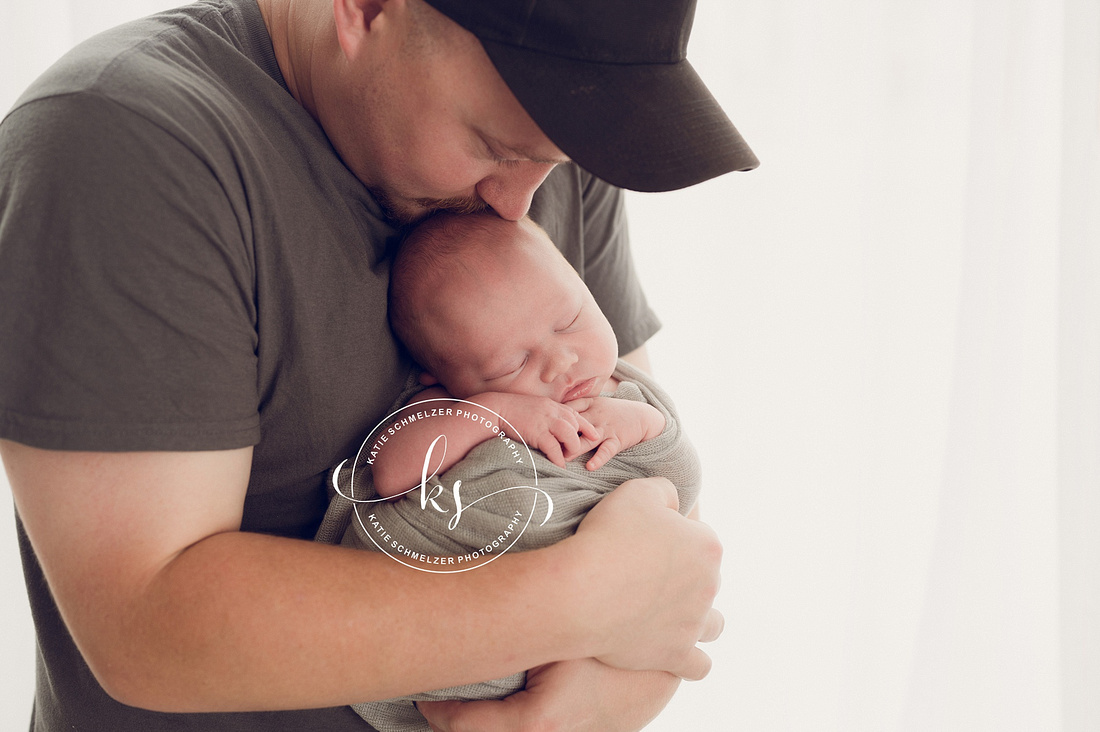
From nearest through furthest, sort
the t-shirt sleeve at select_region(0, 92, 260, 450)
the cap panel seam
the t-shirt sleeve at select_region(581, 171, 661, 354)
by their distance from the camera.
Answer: the t-shirt sleeve at select_region(0, 92, 260, 450) < the cap panel seam < the t-shirt sleeve at select_region(581, 171, 661, 354)

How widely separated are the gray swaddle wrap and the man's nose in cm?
31

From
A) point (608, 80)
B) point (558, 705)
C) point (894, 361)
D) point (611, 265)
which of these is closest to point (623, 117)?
point (608, 80)

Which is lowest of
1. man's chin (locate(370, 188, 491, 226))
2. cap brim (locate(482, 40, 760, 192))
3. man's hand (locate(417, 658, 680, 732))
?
man's hand (locate(417, 658, 680, 732))

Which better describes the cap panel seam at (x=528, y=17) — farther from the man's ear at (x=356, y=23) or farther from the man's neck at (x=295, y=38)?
the man's neck at (x=295, y=38)

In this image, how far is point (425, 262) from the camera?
1.06 metres

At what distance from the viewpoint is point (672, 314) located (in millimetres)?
2133

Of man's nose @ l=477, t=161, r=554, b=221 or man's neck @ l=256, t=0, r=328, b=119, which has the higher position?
man's neck @ l=256, t=0, r=328, b=119

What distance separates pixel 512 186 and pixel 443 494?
1.37ft

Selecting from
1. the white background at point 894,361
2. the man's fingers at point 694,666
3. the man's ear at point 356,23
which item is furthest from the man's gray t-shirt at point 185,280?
the white background at point 894,361

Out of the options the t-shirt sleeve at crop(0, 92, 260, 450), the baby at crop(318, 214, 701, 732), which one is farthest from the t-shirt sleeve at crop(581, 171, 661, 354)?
the t-shirt sleeve at crop(0, 92, 260, 450)

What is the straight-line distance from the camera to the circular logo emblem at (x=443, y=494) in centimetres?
90

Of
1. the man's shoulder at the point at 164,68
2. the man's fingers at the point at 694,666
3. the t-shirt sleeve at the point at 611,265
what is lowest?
the man's fingers at the point at 694,666

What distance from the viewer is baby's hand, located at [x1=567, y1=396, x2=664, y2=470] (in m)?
1.06

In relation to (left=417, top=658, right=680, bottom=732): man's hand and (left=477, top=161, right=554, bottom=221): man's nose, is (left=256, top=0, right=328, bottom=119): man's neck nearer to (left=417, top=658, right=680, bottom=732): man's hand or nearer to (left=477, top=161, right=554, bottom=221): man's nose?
(left=477, top=161, right=554, bottom=221): man's nose
